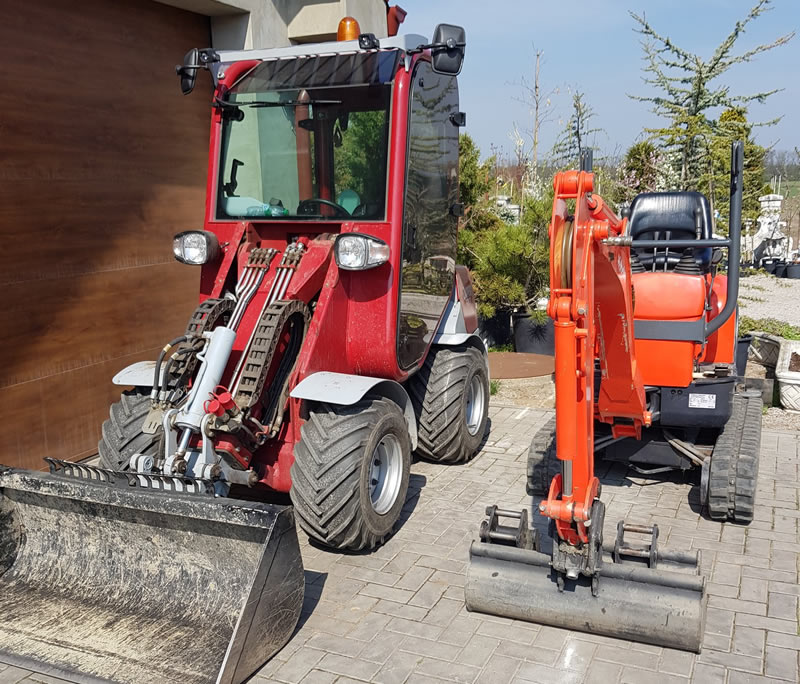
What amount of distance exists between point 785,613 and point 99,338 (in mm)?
5155

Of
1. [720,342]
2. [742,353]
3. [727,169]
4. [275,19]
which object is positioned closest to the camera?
[720,342]

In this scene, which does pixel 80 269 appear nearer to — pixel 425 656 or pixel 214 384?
pixel 214 384

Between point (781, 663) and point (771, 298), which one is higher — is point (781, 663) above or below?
below

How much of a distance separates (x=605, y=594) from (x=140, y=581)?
7.16 feet

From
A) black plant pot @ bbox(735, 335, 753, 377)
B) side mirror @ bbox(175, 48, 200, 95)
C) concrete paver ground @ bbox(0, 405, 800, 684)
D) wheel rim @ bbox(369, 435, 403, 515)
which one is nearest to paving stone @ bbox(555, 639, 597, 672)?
concrete paver ground @ bbox(0, 405, 800, 684)

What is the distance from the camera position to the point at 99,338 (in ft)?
20.7

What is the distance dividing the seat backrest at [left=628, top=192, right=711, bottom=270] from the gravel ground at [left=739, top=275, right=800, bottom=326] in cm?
536

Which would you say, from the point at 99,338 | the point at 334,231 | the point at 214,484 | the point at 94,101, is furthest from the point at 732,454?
the point at 94,101

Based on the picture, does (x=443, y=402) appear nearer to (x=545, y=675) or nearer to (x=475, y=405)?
(x=475, y=405)

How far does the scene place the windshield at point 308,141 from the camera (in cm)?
491

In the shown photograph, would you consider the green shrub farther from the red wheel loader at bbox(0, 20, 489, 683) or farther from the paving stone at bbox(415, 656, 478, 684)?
the paving stone at bbox(415, 656, 478, 684)

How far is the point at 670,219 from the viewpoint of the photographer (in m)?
5.99

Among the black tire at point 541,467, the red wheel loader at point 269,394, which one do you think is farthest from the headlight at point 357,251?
the black tire at point 541,467

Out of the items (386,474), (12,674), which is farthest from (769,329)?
(12,674)
